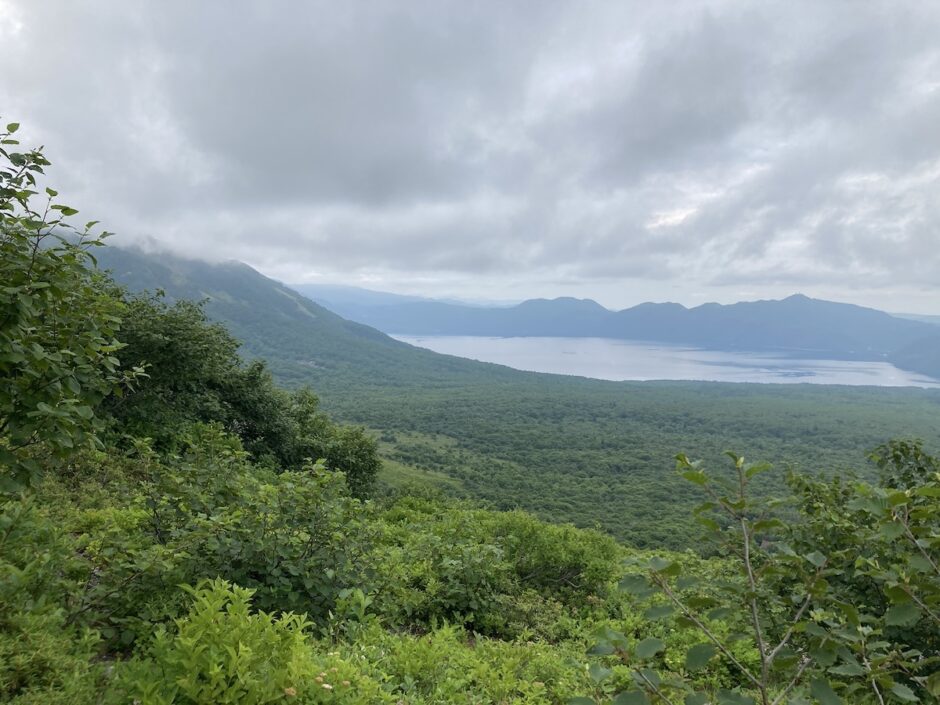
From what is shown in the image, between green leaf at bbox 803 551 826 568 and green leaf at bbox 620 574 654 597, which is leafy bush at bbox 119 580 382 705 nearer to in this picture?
green leaf at bbox 620 574 654 597

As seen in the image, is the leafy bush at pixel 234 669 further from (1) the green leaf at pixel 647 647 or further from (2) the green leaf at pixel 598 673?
(1) the green leaf at pixel 647 647

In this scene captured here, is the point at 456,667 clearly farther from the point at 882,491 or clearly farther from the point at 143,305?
the point at 143,305

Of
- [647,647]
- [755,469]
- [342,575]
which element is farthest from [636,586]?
[342,575]

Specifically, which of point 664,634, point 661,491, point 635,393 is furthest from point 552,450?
point 664,634

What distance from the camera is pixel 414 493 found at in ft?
49.4

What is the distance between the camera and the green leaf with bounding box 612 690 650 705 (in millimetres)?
1621

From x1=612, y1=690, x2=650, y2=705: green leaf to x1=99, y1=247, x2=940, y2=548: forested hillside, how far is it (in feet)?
153

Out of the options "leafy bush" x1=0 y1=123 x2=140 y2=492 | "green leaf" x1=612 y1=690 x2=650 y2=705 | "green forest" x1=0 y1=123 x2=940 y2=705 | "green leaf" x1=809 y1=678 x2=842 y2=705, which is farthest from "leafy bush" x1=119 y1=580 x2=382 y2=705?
"green leaf" x1=809 y1=678 x2=842 y2=705

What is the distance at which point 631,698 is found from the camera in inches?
65.2

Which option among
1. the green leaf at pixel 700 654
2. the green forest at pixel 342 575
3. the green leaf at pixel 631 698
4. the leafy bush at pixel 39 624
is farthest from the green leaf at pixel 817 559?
the leafy bush at pixel 39 624

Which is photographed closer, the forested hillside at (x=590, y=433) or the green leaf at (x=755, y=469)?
the green leaf at (x=755, y=469)

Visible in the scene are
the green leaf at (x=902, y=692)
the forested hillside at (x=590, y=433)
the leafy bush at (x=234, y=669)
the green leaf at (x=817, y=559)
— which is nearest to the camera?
the green leaf at (x=902, y=692)

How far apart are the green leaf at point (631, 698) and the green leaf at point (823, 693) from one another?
20.1 inches

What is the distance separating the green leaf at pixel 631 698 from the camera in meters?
1.62
